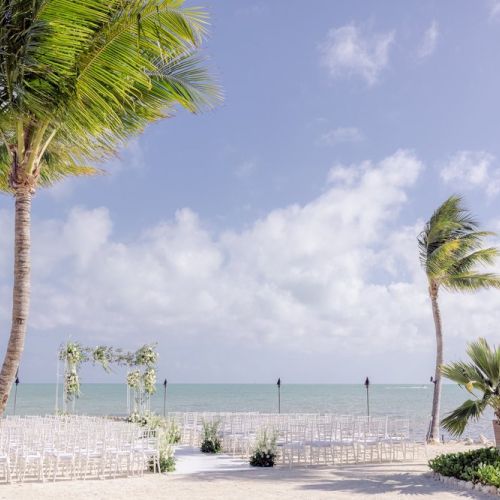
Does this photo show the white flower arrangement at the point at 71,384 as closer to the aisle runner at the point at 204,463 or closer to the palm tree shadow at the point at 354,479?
the aisle runner at the point at 204,463

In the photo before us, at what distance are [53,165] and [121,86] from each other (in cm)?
337

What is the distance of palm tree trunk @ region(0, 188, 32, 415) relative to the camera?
713 cm

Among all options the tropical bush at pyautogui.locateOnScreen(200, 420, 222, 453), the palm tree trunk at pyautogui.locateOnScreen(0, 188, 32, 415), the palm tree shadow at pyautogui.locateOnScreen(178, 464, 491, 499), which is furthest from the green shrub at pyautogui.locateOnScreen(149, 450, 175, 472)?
the palm tree trunk at pyautogui.locateOnScreen(0, 188, 32, 415)

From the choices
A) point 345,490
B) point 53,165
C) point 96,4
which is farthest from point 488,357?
point 96,4

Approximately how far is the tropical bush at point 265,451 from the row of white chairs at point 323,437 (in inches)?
7.2

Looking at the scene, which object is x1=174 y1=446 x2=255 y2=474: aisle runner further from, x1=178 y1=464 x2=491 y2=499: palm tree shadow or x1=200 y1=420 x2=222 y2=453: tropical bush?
x1=178 y1=464 x2=491 y2=499: palm tree shadow

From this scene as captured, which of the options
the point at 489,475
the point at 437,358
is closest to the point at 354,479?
the point at 489,475

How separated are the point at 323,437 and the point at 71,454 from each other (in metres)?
5.99

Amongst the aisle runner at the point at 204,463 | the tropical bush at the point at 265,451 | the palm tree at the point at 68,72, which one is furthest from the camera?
the tropical bush at the point at 265,451

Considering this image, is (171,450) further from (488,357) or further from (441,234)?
(441,234)

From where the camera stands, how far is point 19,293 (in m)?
7.38

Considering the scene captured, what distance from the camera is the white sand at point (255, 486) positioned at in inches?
413

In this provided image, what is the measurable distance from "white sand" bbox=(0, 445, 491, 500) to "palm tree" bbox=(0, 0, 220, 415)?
438 centimetres

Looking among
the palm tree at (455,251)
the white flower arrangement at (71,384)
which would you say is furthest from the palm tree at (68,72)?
the white flower arrangement at (71,384)
